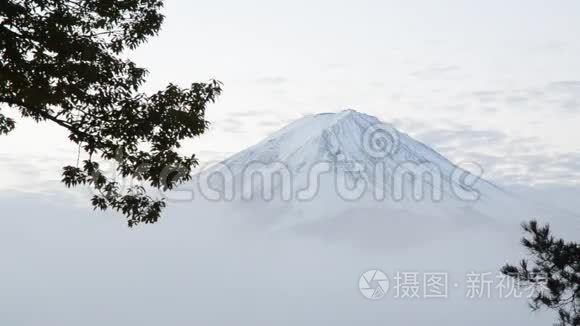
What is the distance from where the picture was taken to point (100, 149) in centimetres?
1745

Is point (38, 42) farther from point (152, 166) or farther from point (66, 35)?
point (152, 166)

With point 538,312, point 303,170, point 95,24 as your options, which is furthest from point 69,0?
point 303,170

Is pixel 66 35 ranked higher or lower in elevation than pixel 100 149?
higher

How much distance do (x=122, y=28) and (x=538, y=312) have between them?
32.8 feet

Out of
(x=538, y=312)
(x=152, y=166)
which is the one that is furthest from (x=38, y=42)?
(x=538, y=312)

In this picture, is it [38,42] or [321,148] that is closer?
[38,42]

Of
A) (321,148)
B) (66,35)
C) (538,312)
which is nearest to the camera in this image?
(66,35)

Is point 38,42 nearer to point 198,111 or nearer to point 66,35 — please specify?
point 66,35

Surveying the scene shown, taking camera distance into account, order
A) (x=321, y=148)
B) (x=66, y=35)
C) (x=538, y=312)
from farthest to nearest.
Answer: (x=321, y=148) < (x=538, y=312) < (x=66, y=35)

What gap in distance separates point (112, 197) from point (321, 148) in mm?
173894

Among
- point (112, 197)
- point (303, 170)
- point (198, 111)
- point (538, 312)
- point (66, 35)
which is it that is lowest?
point (538, 312)

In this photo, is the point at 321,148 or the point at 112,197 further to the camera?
the point at 321,148

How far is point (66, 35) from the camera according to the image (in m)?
16.6

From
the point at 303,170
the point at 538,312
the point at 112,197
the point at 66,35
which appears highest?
the point at 303,170
